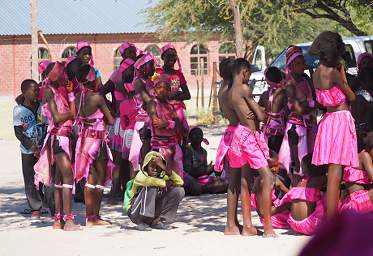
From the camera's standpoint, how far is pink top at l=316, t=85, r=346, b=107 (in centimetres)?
665

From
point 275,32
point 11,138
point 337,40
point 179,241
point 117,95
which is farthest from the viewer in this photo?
point 275,32

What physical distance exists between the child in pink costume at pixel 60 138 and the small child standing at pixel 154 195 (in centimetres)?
60

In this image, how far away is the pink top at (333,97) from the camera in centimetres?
665

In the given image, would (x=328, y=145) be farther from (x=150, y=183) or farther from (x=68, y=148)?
(x=68, y=148)

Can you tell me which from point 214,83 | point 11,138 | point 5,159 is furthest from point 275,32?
point 5,159

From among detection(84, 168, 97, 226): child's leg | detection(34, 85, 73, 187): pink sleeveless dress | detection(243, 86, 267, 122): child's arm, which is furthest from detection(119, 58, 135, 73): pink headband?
detection(243, 86, 267, 122): child's arm

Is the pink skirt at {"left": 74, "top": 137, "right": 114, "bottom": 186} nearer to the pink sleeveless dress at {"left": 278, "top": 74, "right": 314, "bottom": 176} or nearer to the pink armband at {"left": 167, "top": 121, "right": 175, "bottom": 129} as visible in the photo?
the pink armband at {"left": 167, "top": 121, "right": 175, "bottom": 129}

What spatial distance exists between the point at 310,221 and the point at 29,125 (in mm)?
3521

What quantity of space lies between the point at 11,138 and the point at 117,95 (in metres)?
13.0

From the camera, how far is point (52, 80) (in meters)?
7.84

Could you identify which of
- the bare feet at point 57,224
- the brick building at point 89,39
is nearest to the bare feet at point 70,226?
the bare feet at point 57,224

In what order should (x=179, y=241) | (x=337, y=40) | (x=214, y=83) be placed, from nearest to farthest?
1. (x=337, y=40)
2. (x=179, y=241)
3. (x=214, y=83)

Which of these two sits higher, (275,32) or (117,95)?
(275,32)

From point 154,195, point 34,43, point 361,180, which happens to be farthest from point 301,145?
point 34,43
